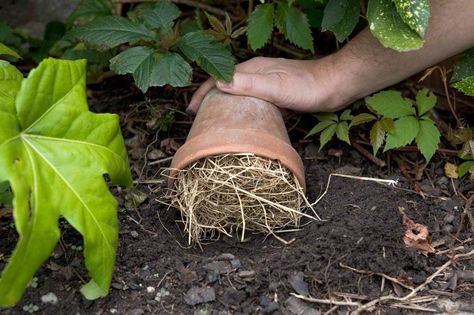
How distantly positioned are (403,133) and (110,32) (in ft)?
2.78

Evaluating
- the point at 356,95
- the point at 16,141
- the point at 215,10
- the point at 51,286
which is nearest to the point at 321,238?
the point at 356,95

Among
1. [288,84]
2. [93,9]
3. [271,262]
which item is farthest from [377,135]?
[93,9]

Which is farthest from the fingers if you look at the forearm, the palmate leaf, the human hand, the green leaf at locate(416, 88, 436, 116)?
the green leaf at locate(416, 88, 436, 116)

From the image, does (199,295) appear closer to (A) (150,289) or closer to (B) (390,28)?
(A) (150,289)

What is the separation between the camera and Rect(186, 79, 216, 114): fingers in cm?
202

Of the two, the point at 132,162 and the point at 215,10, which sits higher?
the point at 215,10

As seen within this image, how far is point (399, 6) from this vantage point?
1734 millimetres

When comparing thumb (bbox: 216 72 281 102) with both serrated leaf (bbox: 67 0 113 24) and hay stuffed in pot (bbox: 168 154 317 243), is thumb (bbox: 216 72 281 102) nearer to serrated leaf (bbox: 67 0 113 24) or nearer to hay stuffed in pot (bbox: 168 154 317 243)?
hay stuffed in pot (bbox: 168 154 317 243)

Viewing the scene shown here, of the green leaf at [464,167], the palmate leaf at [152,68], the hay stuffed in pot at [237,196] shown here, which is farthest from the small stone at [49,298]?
the green leaf at [464,167]

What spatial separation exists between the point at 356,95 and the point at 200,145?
20.5 inches

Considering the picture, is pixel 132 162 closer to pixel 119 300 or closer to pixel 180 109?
pixel 180 109

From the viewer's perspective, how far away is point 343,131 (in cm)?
201

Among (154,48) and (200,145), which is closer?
(200,145)

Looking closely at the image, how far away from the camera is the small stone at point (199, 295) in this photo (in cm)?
162
